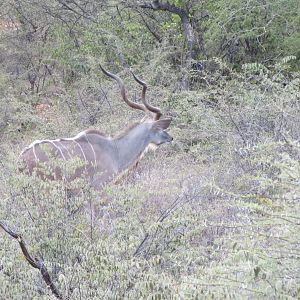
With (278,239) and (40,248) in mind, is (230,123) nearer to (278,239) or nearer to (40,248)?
(40,248)

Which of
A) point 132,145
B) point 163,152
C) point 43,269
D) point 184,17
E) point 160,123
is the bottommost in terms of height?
point 163,152

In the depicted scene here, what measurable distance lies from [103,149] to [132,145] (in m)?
0.44

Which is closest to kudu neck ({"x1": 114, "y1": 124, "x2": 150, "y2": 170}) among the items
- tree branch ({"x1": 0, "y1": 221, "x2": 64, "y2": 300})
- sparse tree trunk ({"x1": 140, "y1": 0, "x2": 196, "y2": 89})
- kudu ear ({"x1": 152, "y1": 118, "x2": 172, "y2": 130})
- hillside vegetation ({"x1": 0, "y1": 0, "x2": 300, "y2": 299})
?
kudu ear ({"x1": 152, "y1": 118, "x2": 172, "y2": 130})

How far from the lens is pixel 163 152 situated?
7875 millimetres

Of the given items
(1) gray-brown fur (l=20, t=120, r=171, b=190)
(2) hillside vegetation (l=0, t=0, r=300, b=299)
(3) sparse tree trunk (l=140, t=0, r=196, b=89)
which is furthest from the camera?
(3) sparse tree trunk (l=140, t=0, r=196, b=89)

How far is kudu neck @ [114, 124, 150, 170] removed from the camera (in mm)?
6406

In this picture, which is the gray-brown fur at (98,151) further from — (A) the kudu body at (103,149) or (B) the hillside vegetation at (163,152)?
(B) the hillside vegetation at (163,152)

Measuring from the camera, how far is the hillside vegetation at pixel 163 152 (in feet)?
9.03

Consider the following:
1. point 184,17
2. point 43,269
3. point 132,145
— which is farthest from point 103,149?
point 184,17

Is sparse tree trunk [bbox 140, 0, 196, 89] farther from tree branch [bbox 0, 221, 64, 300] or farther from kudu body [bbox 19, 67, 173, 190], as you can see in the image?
tree branch [bbox 0, 221, 64, 300]

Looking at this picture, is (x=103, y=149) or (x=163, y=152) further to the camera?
(x=163, y=152)

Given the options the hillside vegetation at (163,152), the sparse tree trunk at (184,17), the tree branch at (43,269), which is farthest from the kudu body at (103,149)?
the sparse tree trunk at (184,17)

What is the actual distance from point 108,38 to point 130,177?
4.93 metres

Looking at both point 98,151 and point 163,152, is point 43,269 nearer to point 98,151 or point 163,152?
point 98,151
